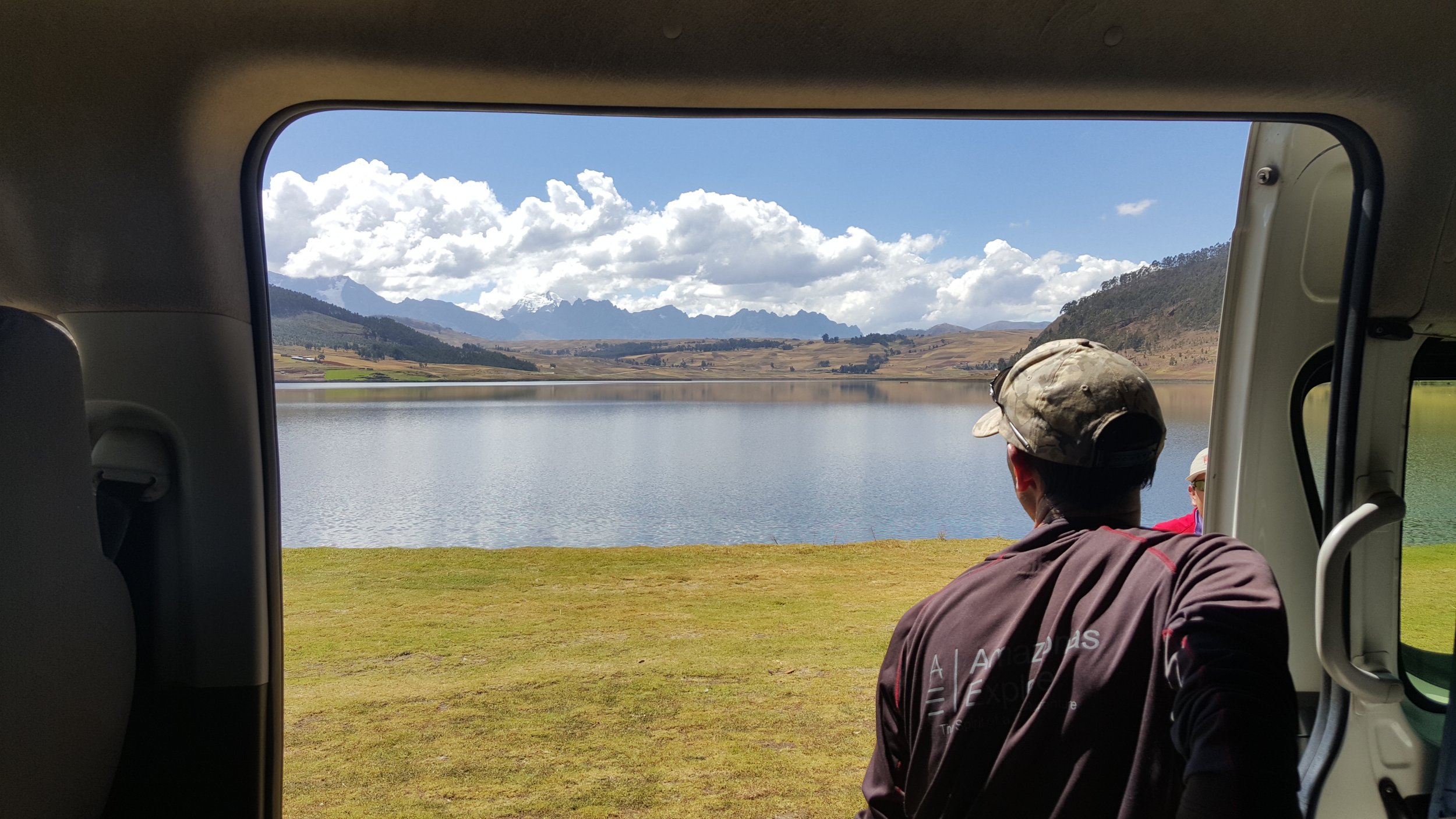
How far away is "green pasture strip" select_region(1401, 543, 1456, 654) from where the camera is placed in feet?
6.33

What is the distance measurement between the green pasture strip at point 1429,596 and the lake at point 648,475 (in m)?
0.64

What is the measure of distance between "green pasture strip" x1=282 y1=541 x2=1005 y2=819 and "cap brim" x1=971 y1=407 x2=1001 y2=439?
272 cm

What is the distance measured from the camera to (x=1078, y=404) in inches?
46.8

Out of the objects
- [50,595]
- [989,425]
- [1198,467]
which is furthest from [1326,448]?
[50,595]

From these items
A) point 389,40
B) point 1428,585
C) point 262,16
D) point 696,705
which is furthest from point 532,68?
point 696,705

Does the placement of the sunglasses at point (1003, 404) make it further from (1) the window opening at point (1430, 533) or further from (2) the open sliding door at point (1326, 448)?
(1) the window opening at point (1430, 533)

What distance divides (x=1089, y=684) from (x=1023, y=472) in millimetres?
360

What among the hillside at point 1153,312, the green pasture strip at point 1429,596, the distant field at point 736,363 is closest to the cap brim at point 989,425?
the green pasture strip at point 1429,596

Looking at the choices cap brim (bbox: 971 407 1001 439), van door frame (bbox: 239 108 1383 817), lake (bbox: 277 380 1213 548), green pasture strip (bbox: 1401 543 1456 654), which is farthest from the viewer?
lake (bbox: 277 380 1213 548)

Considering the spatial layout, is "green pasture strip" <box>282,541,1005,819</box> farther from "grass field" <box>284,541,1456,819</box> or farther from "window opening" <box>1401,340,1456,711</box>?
"window opening" <box>1401,340,1456,711</box>

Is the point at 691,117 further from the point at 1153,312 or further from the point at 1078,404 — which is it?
the point at 1153,312

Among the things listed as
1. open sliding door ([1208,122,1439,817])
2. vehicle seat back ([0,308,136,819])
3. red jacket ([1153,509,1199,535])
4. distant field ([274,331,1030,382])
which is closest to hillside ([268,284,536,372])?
distant field ([274,331,1030,382])

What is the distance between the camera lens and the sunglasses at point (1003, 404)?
1.23 metres

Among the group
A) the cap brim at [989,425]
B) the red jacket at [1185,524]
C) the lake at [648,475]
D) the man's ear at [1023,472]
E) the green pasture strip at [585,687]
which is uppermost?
A: the cap brim at [989,425]
